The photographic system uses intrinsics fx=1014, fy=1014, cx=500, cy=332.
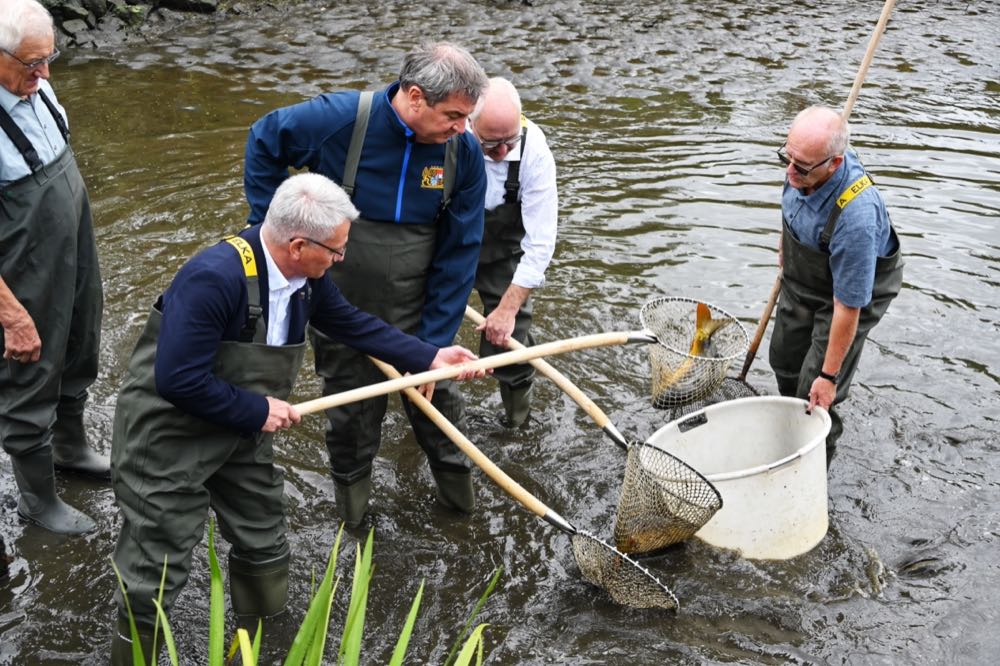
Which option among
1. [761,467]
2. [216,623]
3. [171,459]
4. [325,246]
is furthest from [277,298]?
[761,467]

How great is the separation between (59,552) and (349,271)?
1908mm

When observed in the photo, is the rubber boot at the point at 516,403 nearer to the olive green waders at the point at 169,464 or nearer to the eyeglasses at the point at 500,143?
the eyeglasses at the point at 500,143

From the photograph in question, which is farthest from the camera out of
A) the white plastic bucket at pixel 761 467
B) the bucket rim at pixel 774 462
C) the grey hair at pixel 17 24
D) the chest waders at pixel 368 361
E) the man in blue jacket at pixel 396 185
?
the white plastic bucket at pixel 761 467

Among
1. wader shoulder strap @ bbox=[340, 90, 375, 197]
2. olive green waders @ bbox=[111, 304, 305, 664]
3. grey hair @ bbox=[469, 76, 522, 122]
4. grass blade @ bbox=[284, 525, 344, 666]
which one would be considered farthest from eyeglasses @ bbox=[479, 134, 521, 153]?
grass blade @ bbox=[284, 525, 344, 666]

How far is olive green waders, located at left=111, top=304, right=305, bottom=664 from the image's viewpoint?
11.5ft

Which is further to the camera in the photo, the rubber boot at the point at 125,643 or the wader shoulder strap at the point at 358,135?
the wader shoulder strap at the point at 358,135

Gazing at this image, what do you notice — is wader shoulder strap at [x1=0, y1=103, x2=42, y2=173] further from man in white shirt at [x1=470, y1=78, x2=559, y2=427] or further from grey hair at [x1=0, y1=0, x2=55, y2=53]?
man in white shirt at [x1=470, y1=78, x2=559, y2=427]

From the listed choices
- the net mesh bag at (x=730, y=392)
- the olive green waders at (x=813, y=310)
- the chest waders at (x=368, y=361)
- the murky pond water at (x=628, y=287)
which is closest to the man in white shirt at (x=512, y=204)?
the chest waders at (x=368, y=361)

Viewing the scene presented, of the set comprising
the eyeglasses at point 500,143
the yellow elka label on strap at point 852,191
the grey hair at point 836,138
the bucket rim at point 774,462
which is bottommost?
the bucket rim at point 774,462

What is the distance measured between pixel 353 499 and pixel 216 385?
5.35ft

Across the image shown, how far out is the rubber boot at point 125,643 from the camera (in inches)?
144

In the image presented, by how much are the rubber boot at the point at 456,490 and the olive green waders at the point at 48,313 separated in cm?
167

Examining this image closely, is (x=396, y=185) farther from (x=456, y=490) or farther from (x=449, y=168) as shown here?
(x=456, y=490)

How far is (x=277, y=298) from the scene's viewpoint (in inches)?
139
